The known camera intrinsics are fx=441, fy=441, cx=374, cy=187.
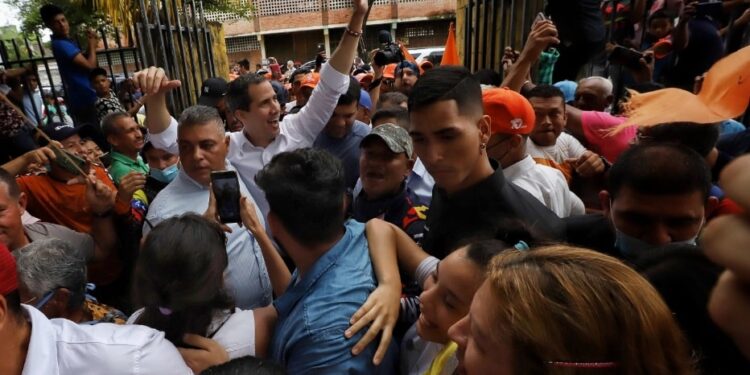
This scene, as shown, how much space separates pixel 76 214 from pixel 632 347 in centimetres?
303

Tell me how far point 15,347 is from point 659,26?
464 centimetres

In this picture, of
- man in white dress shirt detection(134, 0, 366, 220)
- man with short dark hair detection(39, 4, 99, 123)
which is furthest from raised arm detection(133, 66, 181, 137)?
man with short dark hair detection(39, 4, 99, 123)

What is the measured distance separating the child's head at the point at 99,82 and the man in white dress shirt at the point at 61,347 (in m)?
4.97

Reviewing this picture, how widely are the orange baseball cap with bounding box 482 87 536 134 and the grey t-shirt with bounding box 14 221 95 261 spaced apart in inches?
89.3

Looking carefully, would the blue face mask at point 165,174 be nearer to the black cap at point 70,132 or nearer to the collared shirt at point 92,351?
the black cap at point 70,132

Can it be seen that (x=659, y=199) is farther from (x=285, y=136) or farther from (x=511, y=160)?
(x=285, y=136)

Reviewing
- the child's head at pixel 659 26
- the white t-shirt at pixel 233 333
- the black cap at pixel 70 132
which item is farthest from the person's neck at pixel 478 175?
the black cap at pixel 70 132

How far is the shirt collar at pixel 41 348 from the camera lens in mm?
1197

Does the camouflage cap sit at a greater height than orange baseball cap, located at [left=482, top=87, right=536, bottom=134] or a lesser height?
lesser

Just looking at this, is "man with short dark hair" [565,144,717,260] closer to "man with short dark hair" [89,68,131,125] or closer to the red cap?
the red cap

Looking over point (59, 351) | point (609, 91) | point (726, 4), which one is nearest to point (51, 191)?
point (59, 351)

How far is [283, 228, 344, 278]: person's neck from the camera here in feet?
5.16

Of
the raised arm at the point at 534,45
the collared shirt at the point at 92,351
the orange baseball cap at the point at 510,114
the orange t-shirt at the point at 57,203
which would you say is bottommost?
the orange t-shirt at the point at 57,203

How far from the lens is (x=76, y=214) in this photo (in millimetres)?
2729
